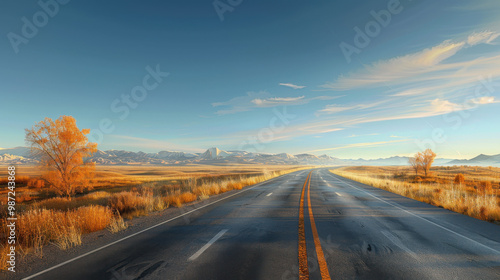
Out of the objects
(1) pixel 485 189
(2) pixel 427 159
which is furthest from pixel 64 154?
(2) pixel 427 159

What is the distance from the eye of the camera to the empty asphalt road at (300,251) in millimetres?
4305

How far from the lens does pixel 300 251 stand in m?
5.25

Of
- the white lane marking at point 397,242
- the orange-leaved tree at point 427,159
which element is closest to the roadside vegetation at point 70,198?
the white lane marking at point 397,242

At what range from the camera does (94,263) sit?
4977mm

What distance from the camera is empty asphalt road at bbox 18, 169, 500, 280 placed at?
169 inches

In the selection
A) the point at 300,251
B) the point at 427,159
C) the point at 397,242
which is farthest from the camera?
the point at 427,159

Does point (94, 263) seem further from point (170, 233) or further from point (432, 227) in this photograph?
point (432, 227)

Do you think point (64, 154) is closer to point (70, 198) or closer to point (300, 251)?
point (70, 198)

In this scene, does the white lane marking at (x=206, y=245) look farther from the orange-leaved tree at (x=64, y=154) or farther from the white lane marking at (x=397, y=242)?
the orange-leaved tree at (x=64, y=154)

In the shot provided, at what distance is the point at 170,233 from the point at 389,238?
6601 millimetres

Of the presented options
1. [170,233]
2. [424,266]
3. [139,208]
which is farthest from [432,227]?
[139,208]

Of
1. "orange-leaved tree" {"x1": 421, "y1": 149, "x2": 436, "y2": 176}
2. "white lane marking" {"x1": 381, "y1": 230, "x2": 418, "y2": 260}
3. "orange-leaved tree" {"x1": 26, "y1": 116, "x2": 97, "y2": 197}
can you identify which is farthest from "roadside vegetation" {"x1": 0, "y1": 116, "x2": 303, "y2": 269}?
"orange-leaved tree" {"x1": 421, "y1": 149, "x2": 436, "y2": 176}

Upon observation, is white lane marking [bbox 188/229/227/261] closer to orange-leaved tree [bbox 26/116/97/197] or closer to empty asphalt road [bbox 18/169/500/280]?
empty asphalt road [bbox 18/169/500/280]

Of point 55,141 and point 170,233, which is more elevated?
point 55,141
